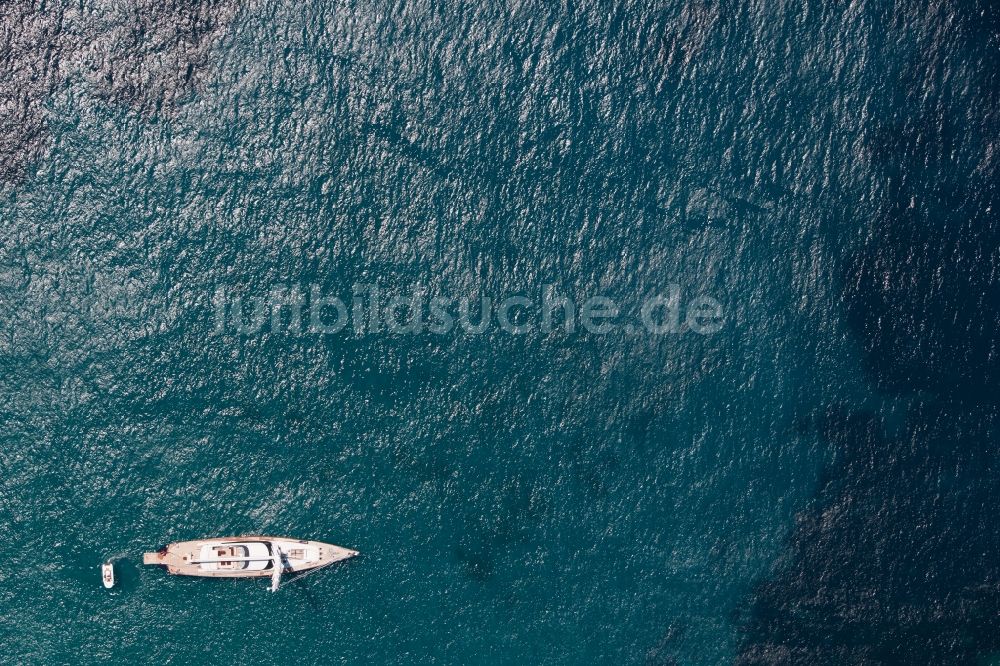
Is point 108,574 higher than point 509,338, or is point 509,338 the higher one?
point 509,338

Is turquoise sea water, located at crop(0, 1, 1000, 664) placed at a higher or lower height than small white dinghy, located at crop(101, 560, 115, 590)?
A: higher

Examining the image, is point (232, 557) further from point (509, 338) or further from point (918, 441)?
point (918, 441)

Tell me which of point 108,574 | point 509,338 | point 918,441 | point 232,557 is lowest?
point 108,574

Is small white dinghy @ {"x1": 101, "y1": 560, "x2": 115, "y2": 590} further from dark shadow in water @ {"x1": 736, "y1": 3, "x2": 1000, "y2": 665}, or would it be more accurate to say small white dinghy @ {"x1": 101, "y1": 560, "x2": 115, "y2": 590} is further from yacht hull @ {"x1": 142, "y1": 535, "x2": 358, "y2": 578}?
dark shadow in water @ {"x1": 736, "y1": 3, "x2": 1000, "y2": 665}

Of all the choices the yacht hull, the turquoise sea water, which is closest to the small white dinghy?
the turquoise sea water

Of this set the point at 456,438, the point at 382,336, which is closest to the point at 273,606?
the point at 456,438

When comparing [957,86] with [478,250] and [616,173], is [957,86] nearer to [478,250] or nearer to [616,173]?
[616,173]

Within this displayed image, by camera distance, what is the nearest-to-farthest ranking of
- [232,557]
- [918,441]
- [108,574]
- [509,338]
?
[108,574]
[232,557]
[509,338]
[918,441]

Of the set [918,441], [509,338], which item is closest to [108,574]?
[509,338]
